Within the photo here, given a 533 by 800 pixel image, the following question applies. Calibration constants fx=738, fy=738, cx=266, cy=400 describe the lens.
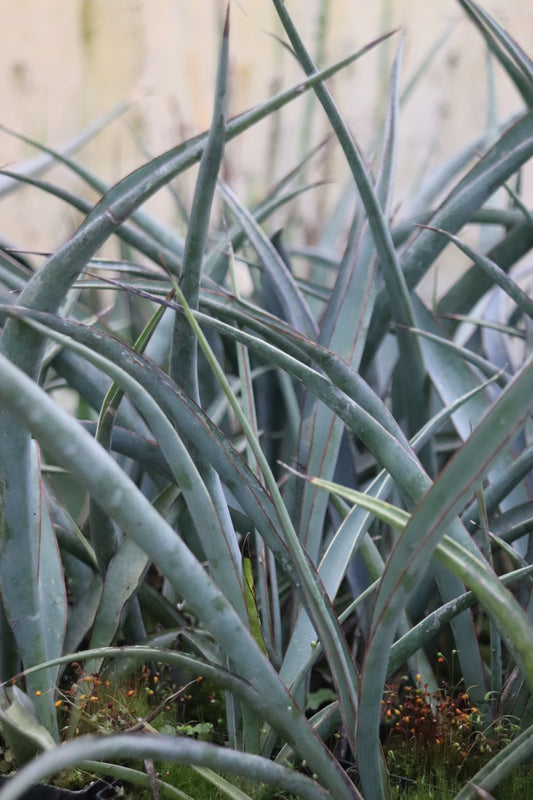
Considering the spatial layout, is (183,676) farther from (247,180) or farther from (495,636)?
(247,180)

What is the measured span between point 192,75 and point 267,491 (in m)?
1.82

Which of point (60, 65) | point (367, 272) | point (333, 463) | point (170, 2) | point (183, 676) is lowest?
point (183, 676)

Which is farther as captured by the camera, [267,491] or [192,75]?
[192,75]

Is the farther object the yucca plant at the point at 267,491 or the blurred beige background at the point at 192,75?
the blurred beige background at the point at 192,75

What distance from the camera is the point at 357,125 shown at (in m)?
1.99

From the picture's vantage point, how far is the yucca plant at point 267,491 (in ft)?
1.04

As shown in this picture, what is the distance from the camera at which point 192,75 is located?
2.00 metres

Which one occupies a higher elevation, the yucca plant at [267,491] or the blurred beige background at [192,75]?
the blurred beige background at [192,75]

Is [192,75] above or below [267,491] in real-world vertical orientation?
above

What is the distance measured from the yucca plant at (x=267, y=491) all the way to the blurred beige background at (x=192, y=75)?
133 centimetres

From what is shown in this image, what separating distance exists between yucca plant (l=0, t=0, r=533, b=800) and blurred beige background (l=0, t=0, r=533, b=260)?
1334mm

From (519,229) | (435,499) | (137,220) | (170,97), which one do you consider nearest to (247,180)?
(170,97)

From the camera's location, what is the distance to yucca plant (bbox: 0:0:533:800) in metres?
0.32

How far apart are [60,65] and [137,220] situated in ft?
4.61
